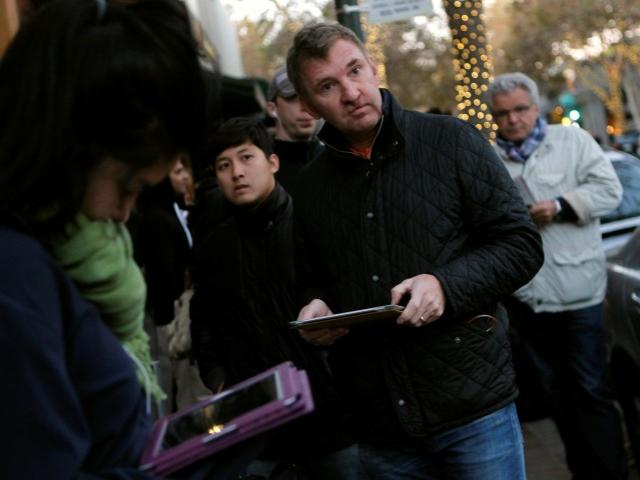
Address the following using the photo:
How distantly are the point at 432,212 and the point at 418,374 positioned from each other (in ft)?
1.61

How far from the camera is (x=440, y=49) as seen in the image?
3256 centimetres

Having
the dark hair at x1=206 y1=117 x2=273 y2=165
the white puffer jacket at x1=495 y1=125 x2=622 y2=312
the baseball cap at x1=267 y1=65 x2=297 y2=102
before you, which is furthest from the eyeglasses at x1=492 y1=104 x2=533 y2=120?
the dark hair at x1=206 y1=117 x2=273 y2=165

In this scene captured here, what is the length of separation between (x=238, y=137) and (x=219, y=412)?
267 cm

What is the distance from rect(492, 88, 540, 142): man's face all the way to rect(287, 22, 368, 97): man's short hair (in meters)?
2.41

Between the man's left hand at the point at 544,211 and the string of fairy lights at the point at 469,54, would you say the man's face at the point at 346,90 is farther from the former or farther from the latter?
the string of fairy lights at the point at 469,54

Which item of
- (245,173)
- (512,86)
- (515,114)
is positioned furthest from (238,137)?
(512,86)

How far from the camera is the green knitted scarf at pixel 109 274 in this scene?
1.58 metres

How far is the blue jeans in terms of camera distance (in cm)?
A: 288

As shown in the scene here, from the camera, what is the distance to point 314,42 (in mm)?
3076

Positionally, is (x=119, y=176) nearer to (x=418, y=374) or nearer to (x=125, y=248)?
(x=125, y=248)

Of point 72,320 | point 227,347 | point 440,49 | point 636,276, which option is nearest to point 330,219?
point 227,347

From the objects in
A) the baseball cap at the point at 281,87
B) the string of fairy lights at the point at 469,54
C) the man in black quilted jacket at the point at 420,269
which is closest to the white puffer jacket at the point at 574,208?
the baseball cap at the point at 281,87

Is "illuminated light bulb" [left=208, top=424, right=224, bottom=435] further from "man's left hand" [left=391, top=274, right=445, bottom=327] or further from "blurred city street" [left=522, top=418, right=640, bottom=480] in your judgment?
"blurred city street" [left=522, top=418, right=640, bottom=480]

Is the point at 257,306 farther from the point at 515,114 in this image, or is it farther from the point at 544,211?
the point at 515,114
